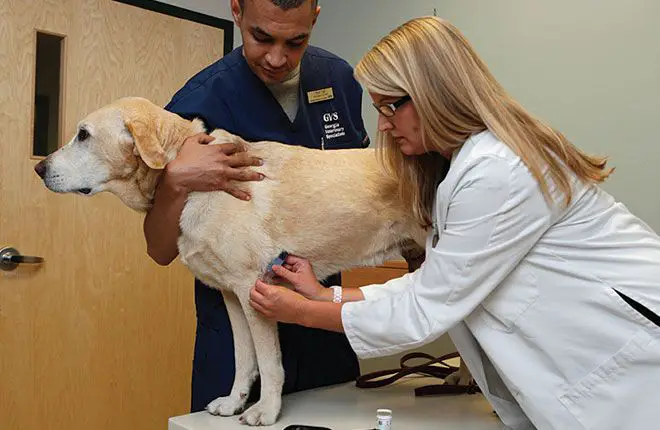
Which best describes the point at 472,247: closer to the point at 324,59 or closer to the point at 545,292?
the point at 545,292

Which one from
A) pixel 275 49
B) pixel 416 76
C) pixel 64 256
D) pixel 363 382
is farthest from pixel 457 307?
pixel 64 256

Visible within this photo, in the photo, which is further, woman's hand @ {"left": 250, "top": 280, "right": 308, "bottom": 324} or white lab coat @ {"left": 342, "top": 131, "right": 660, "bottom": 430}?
woman's hand @ {"left": 250, "top": 280, "right": 308, "bottom": 324}

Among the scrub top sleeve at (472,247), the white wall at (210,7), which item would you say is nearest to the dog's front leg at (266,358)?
the scrub top sleeve at (472,247)

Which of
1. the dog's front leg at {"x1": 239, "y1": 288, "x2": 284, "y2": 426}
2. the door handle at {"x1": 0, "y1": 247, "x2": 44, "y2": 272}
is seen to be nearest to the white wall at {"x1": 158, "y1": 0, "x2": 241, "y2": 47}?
the door handle at {"x1": 0, "y1": 247, "x2": 44, "y2": 272}

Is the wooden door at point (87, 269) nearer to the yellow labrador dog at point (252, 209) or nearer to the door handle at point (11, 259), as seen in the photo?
the door handle at point (11, 259)

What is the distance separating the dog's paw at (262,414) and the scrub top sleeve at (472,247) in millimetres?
311

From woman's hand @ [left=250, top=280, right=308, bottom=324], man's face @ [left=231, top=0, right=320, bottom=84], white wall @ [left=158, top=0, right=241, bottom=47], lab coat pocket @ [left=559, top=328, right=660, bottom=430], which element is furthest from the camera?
white wall @ [left=158, top=0, right=241, bottom=47]

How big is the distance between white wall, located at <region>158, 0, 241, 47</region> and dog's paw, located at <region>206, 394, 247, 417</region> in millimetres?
2146

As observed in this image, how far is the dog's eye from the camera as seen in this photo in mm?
1441

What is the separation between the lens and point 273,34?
56.3 inches

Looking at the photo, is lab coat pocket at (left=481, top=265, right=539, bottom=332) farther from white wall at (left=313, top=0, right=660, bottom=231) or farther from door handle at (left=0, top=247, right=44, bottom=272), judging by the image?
door handle at (left=0, top=247, right=44, bottom=272)

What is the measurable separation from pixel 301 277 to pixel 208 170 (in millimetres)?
307

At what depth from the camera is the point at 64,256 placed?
2641mm

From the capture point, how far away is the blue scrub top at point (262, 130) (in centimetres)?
155
